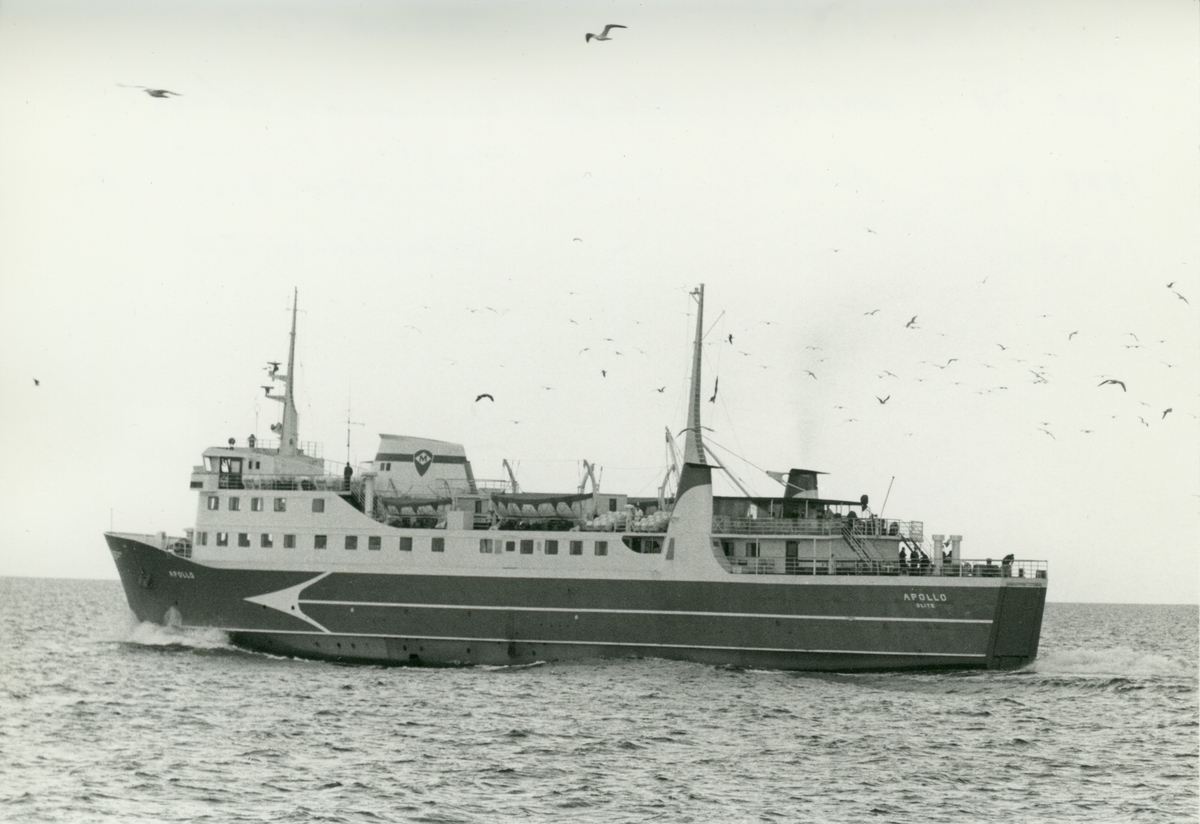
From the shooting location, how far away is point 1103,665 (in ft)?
133

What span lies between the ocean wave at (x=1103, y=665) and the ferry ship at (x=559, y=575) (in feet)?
7.76

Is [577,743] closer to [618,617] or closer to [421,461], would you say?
[618,617]

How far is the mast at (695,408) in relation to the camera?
37.1 metres

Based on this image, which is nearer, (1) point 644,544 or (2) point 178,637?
(1) point 644,544

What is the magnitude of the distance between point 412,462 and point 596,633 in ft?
25.5

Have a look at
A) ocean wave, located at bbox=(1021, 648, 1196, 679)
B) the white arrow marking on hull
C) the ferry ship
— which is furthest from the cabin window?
ocean wave, located at bbox=(1021, 648, 1196, 679)

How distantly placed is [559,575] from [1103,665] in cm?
1662

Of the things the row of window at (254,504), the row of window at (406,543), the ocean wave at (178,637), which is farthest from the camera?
the row of window at (254,504)

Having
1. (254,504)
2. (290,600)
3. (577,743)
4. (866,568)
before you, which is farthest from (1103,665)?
(254,504)

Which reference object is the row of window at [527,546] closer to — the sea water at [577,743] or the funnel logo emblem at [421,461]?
the sea water at [577,743]

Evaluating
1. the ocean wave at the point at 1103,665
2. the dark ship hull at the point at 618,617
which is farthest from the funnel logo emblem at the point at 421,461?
the ocean wave at the point at 1103,665

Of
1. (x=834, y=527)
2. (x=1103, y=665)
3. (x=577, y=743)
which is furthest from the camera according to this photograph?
(x=1103, y=665)

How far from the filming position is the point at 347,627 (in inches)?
1469

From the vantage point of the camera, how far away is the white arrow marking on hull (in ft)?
124
